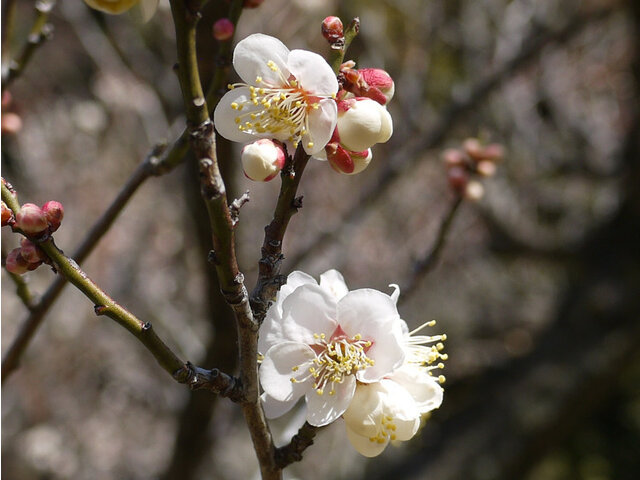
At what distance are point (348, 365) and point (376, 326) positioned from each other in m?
0.06

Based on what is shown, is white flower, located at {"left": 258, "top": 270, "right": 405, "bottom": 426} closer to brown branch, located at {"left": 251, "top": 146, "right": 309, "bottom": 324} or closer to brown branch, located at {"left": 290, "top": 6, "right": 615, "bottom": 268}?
brown branch, located at {"left": 251, "top": 146, "right": 309, "bottom": 324}

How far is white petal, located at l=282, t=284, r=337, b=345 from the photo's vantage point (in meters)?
0.76

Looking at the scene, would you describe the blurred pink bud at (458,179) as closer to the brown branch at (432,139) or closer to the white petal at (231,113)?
the white petal at (231,113)

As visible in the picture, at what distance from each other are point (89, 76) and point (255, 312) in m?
4.60

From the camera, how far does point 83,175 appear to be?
13.6 ft

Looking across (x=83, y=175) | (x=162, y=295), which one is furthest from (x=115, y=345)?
(x=83, y=175)

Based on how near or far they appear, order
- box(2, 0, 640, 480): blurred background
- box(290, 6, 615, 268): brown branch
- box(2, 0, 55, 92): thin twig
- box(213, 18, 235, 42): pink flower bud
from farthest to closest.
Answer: box(2, 0, 640, 480): blurred background
box(290, 6, 615, 268): brown branch
box(2, 0, 55, 92): thin twig
box(213, 18, 235, 42): pink flower bud

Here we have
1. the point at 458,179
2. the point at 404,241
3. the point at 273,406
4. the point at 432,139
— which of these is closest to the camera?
the point at 273,406

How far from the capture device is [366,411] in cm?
73

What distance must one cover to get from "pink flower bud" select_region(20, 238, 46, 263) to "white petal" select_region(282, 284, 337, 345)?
277mm

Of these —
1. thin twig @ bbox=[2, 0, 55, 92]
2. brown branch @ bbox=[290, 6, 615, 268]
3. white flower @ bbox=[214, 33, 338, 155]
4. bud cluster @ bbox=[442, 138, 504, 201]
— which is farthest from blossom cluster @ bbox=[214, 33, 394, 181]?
brown branch @ bbox=[290, 6, 615, 268]

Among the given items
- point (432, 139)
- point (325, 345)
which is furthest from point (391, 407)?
point (432, 139)

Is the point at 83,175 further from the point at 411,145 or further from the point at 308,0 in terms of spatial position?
the point at 411,145

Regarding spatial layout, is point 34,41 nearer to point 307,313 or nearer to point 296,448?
point 307,313
